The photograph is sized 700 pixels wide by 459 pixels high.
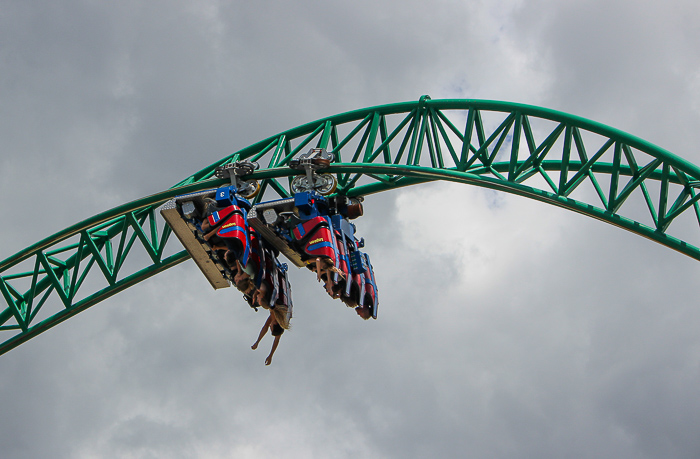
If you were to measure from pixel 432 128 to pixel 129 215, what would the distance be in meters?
5.75

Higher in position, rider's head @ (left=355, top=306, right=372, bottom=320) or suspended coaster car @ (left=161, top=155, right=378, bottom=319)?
suspended coaster car @ (left=161, top=155, right=378, bottom=319)

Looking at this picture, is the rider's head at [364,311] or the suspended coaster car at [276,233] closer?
the suspended coaster car at [276,233]

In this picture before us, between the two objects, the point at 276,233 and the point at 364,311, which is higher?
the point at 276,233

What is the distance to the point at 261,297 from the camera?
16953 mm

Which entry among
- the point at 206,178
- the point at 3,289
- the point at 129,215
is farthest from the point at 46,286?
the point at 206,178

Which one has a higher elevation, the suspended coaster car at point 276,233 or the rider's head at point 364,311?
the suspended coaster car at point 276,233

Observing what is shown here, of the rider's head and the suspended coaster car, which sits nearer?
the suspended coaster car

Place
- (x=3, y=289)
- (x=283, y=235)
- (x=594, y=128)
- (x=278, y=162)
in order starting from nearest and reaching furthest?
(x=594, y=128)
(x=283, y=235)
(x=278, y=162)
(x=3, y=289)

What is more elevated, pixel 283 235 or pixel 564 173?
pixel 283 235

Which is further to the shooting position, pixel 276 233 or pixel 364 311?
pixel 364 311

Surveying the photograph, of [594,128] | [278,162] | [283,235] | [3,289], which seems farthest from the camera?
[3,289]

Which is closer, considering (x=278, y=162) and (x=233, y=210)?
(x=233, y=210)

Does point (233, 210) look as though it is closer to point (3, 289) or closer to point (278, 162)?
point (278, 162)

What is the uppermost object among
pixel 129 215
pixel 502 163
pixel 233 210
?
pixel 129 215
